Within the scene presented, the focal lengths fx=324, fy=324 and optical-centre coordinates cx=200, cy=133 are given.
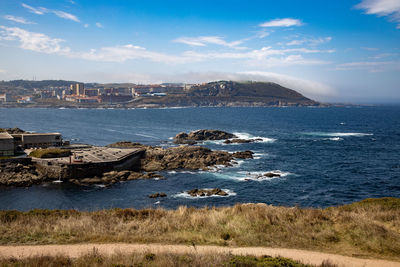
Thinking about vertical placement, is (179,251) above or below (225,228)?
above

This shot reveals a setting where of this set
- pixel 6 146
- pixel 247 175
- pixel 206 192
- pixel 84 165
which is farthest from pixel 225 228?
pixel 6 146

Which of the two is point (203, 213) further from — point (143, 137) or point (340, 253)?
point (143, 137)

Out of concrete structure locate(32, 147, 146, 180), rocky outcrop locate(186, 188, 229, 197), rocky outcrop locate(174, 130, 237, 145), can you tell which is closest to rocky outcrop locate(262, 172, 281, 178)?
rocky outcrop locate(186, 188, 229, 197)

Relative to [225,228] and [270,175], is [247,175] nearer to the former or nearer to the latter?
[270,175]

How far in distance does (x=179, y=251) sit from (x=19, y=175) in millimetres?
40464

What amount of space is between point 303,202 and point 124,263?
29.3m

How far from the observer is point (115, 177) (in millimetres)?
47188

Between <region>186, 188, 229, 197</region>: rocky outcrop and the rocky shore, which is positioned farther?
the rocky shore

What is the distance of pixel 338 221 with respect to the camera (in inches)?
680

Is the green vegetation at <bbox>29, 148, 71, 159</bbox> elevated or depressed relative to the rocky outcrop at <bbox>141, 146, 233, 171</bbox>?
elevated

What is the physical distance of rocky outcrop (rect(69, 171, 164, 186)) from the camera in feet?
150

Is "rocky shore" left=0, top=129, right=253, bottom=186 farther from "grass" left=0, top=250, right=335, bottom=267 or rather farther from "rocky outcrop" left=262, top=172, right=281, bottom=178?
"grass" left=0, top=250, right=335, bottom=267

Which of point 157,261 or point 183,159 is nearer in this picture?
point 157,261

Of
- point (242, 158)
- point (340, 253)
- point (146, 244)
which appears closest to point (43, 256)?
point (146, 244)
